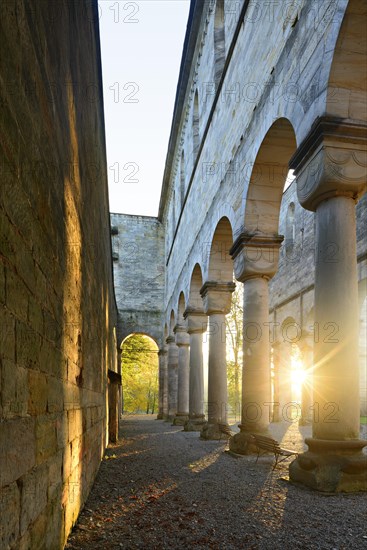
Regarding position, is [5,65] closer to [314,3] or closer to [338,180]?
[338,180]

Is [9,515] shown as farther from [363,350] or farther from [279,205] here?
[363,350]

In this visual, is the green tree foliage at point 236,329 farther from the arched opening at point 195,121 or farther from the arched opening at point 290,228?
the arched opening at point 195,121

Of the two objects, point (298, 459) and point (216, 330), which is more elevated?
point (216, 330)

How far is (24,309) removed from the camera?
1964mm

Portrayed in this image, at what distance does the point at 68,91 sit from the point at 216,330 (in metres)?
8.71

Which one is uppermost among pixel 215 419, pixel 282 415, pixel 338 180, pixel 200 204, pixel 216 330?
pixel 200 204

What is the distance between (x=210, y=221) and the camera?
11938 mm

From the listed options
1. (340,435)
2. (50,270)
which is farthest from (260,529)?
(50,270)

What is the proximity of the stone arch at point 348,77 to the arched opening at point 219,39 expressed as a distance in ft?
25.6

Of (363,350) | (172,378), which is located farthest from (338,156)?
(172,378)

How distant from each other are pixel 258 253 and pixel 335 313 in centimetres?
338

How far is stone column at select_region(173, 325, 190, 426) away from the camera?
1811cm

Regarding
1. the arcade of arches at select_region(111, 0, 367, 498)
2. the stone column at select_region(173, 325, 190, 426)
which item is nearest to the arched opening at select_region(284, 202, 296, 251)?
the arcade of arches at select_region(111, 0, 367, 498)

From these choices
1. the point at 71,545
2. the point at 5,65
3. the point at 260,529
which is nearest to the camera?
the point at 5,65
